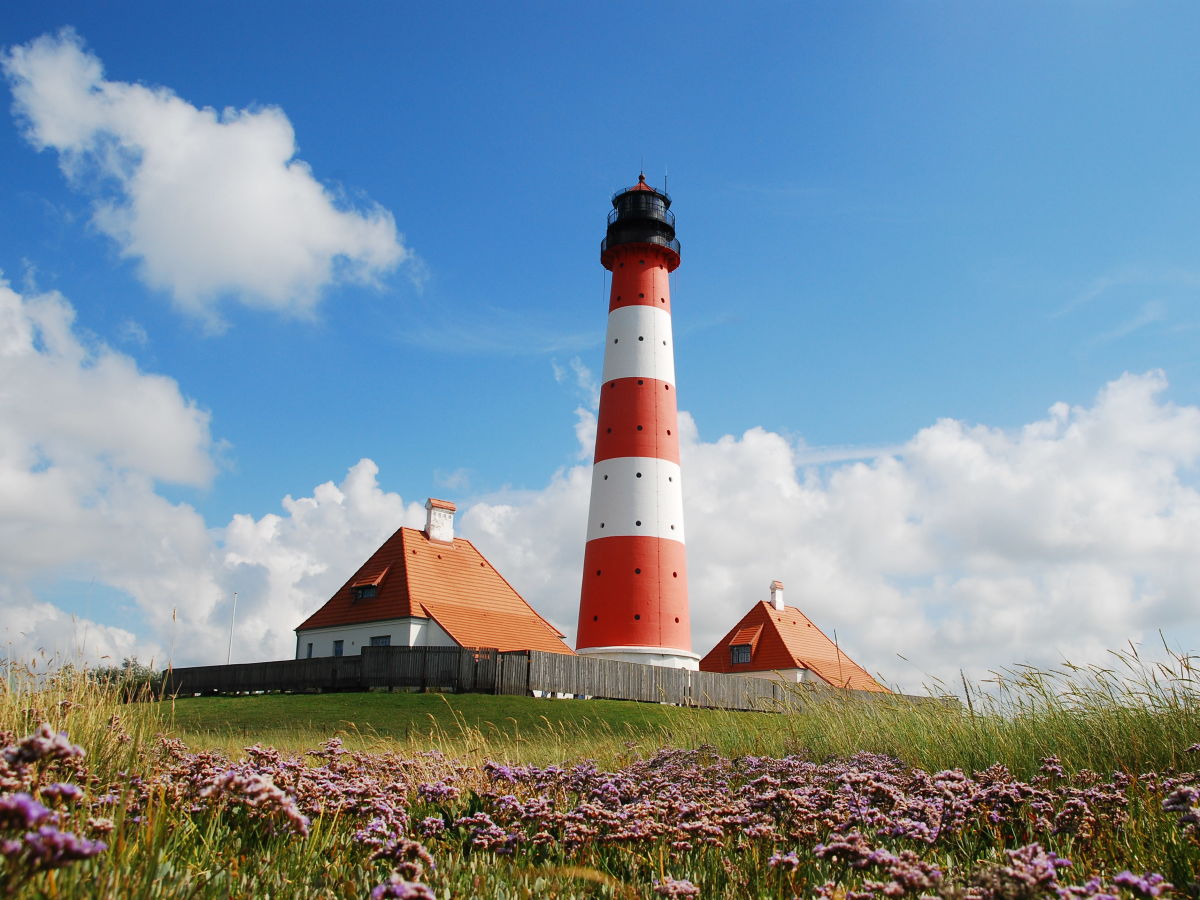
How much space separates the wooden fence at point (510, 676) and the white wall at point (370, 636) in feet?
9.23

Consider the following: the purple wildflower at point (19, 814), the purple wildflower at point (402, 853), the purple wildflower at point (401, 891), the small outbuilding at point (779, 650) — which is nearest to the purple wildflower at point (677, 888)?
the purple wildflower at point (402, 853)

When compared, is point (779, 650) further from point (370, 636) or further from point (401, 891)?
point (401, 891)

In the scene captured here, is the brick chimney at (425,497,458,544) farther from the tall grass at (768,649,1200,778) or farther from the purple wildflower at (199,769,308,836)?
the purple wildflower at (199,769,308,836)

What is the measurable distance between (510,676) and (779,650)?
757 inches

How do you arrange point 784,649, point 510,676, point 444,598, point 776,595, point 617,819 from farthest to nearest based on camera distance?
point 776,595 → point 784,649 → point 444,598 → point 510,676 → point 617,819

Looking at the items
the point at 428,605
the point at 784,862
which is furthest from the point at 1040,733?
the point at 428,605

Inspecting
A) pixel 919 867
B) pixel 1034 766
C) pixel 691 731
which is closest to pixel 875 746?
pixel 1034 766

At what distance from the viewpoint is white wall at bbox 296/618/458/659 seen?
33281mm

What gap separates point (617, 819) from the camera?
16.0 ft

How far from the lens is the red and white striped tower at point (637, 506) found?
98.2 ft

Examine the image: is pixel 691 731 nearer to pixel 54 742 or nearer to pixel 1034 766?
pixel 1034 766

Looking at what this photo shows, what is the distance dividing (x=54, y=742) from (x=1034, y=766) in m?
8.32

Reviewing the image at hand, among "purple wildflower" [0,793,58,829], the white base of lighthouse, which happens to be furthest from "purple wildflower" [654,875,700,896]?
the white base of lighthouse

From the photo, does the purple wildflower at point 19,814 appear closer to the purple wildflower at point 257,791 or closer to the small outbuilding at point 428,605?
the purple wildflower at point 257,791
